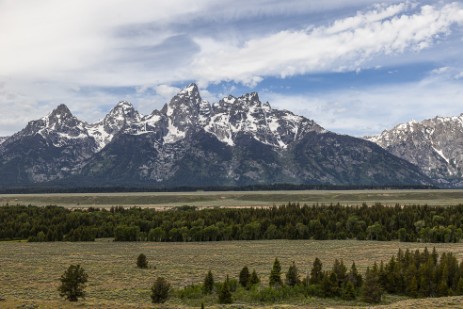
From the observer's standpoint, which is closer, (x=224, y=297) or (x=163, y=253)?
(x=224, y=297)

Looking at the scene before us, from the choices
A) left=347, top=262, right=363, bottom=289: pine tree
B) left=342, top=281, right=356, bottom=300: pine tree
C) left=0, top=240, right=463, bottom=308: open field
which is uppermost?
left=347, top=262, right=363, bottom=289: pine tree

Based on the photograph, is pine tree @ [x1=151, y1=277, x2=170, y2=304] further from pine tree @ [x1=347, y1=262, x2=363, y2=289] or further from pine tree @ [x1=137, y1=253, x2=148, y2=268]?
pine tree @ [x1=137, y1=253, x2=148, y2=268]

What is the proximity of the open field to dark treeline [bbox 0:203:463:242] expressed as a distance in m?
9.90

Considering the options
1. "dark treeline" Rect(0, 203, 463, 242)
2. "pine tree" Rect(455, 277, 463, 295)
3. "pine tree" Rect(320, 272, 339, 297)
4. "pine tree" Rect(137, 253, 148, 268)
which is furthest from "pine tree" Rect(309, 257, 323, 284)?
"dark treeline" Rect(0, 203, 463, 242)

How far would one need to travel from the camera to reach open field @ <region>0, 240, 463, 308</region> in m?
56.0

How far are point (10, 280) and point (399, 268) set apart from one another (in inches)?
2078

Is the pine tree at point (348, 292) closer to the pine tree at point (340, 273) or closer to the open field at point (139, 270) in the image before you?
the pine tree at point (340, 273)

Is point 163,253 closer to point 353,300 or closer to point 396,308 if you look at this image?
point 353,300

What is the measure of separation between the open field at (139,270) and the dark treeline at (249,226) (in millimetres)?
9902

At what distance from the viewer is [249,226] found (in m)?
139

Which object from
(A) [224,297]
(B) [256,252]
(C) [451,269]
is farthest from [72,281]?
(B) [256,252]

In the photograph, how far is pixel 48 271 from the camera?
7669cm

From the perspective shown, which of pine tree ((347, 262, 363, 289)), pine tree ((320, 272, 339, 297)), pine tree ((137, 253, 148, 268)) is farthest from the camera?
pine tree ((137, 253, 148, 268))

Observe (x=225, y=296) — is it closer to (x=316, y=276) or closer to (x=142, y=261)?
(x=316, y=276)
